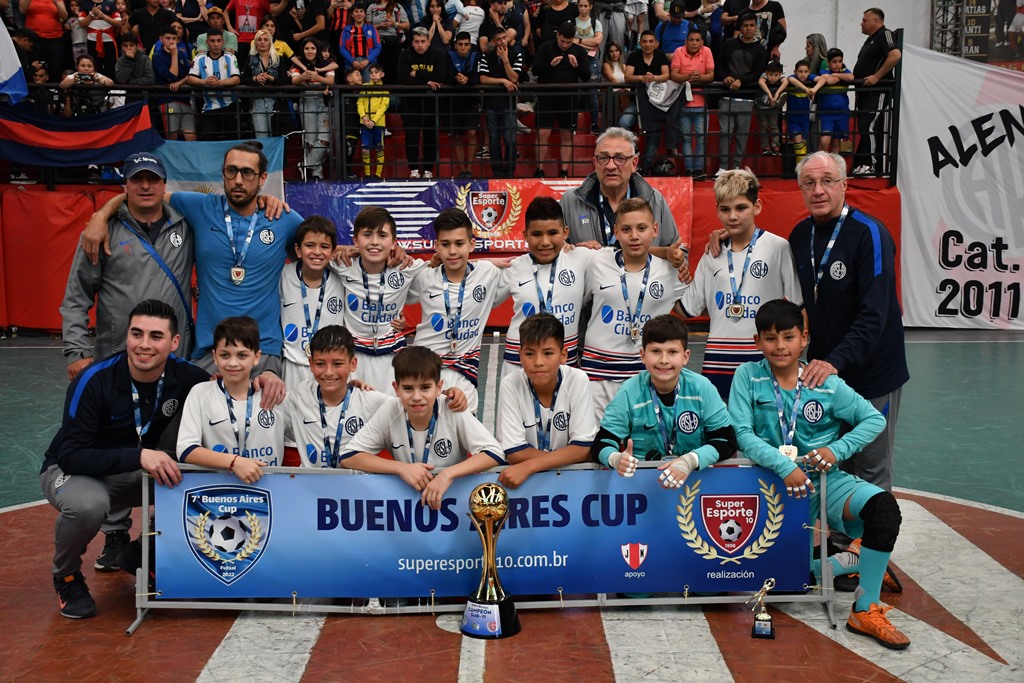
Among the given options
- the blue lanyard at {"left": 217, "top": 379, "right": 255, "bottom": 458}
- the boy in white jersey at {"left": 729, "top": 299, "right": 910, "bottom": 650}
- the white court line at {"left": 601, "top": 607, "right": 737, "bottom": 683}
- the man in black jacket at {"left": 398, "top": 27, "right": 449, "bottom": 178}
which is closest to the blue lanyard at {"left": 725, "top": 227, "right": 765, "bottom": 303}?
the boy in white jersey at {"left": 729, "top": 299, "right": 910, "bottom": 650}

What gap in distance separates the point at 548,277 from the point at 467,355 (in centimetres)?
75

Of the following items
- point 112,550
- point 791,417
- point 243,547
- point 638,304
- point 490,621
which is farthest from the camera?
point 638,304

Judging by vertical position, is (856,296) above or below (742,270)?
below

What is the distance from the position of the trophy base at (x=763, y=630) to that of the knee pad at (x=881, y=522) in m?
0.67

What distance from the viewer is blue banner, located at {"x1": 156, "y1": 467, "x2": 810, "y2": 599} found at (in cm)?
565

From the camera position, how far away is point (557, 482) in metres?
5.68

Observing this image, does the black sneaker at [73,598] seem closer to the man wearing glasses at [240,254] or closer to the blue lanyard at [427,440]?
the man wearing glasses at [240,254]

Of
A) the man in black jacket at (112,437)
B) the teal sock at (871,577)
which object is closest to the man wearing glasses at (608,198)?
the teal sock at (871,577)

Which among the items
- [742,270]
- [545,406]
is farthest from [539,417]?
[742,270]

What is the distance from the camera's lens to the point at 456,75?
15.5 meters

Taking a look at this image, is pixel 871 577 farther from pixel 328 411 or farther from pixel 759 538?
pixel 328 411

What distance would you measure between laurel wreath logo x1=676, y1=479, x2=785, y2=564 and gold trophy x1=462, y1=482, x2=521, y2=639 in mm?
992

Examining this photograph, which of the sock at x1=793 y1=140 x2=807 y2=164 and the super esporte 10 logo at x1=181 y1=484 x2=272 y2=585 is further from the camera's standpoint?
the sock at x1=793 y1=140 x2=807 y2=164

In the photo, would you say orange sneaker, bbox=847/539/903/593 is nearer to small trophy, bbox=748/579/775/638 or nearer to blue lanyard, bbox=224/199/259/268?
small trophy, bbox=748/579/775/638
